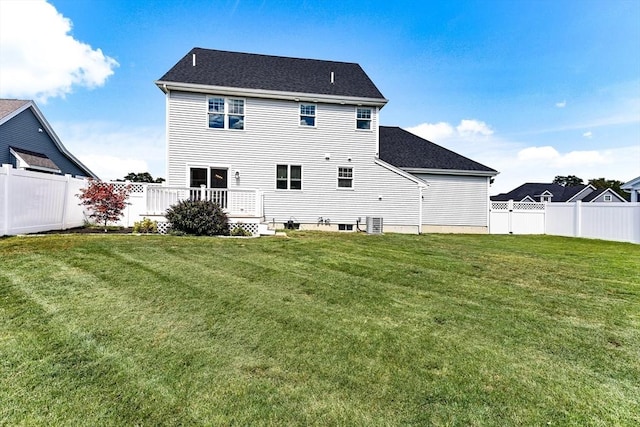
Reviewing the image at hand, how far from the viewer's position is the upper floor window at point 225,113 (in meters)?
14.3

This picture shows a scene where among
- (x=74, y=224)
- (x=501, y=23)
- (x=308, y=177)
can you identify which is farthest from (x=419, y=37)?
(x=74, y=224)

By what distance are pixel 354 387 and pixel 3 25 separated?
17.3 m

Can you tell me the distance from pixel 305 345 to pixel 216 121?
516 inches

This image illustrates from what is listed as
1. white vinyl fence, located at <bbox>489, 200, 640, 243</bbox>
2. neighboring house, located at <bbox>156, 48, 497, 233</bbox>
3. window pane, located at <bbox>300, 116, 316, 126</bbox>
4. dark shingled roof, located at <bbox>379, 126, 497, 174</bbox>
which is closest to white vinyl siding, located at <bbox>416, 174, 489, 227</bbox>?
neighboring house, located at <bbox>156, 48, 497, 233</bbox>

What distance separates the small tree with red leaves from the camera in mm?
10891

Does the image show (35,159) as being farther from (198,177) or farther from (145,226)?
(145,226)

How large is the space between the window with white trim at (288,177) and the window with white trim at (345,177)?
192 centimetres

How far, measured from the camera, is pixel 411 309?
173 inches

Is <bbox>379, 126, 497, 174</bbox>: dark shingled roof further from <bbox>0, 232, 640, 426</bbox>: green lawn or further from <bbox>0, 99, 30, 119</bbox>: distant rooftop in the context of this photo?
<bbox>0, 99, 30, 119</bbox>: distant rooftop

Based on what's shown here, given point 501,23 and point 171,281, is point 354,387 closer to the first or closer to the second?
point 171,281

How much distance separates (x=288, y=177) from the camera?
15016mm

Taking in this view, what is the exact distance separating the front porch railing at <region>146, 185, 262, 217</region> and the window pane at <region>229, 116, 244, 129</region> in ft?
13.7

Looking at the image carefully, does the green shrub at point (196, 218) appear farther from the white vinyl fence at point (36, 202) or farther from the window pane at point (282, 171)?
the window pane at point (282, 171)

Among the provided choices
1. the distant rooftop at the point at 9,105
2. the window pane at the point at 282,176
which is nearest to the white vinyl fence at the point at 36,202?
the window pane at the point at 282,176
